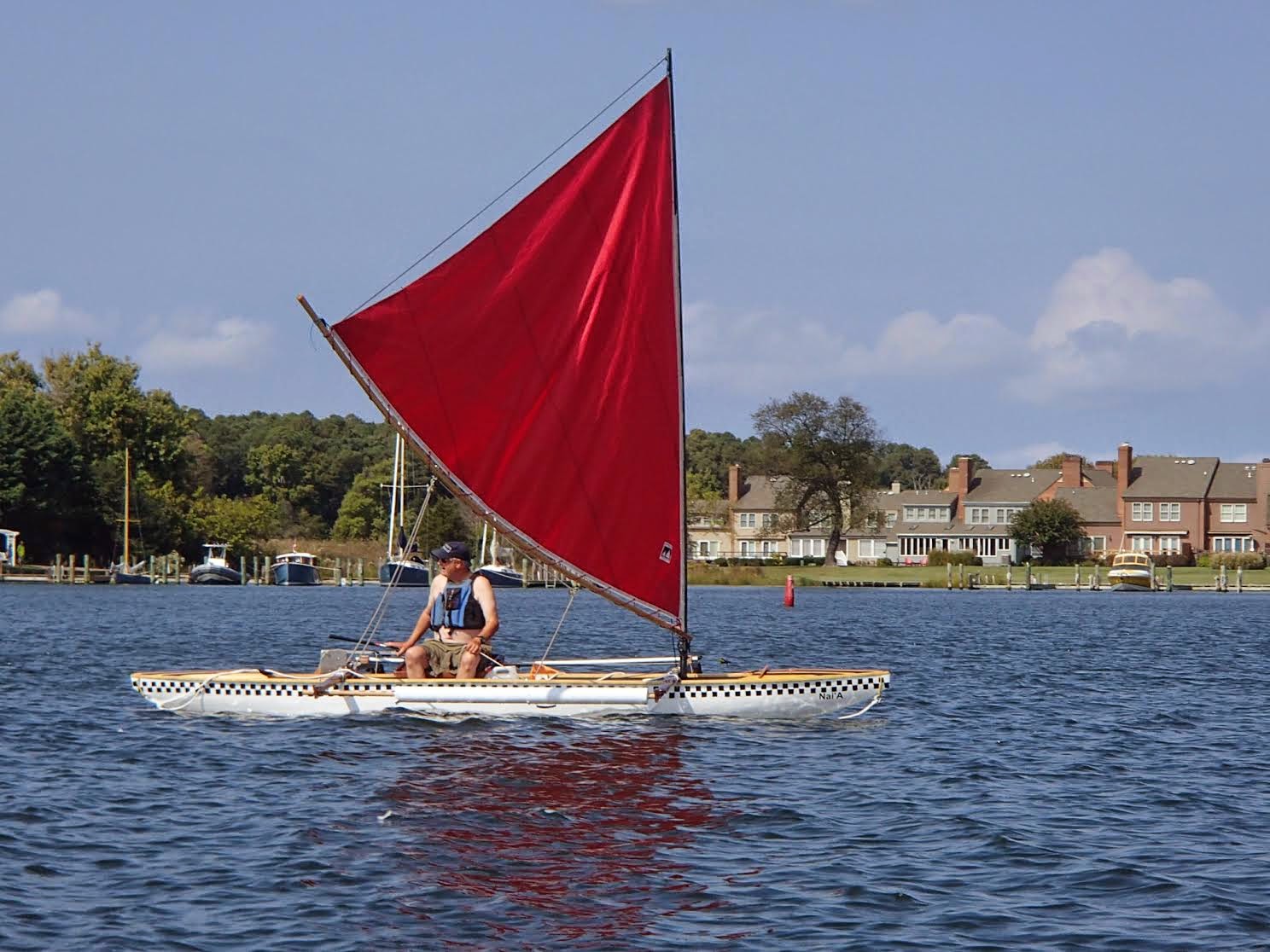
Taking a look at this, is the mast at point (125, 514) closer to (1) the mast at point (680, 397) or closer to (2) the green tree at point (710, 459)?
(2) the green tree at point (710, 459)

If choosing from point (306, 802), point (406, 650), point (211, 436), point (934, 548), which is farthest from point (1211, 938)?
point (211, 436)

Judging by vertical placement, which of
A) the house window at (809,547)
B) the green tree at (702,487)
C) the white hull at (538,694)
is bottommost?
the white hull at (538,694)

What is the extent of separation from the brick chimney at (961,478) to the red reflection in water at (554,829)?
137 m

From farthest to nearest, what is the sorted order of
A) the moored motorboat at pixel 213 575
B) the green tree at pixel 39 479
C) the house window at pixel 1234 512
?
the house window at pixel 1234 512 < the moored motorboat at pixel 213 575 < the green tree at pixel 39 479

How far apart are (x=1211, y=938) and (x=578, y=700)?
40.2ft

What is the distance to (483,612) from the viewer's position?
25.2 metres

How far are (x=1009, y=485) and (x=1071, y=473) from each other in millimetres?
6897

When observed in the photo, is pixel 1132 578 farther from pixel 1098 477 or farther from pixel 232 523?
pixel 232 523

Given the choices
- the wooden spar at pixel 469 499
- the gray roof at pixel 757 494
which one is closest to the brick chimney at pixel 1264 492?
the gray roof at pixel 757 494

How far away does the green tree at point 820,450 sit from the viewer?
13488 centimetres

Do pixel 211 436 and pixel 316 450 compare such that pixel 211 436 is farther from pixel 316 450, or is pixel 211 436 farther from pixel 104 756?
pixel 104 756

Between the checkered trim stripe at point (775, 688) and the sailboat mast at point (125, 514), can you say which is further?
the sailboat mast at point (125, 514)

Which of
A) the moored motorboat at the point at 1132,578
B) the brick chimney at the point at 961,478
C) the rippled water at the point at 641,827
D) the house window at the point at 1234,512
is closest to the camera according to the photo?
the rippled water at the point at 641,827

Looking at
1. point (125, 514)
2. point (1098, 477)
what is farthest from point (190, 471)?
point (1098, 477)
